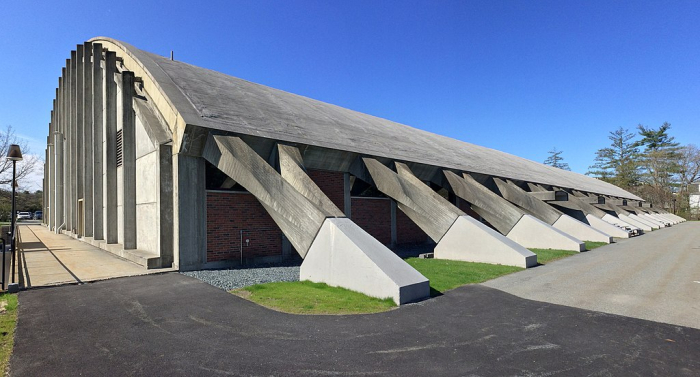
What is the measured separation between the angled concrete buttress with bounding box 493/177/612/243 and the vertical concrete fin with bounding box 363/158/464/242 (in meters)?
7.92

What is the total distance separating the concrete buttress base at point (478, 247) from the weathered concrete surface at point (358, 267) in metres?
5.12

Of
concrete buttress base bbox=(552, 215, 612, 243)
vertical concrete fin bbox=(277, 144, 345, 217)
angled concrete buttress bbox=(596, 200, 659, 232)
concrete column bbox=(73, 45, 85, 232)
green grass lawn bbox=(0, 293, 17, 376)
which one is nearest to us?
green grass lawn bbox=(0, 293, 17, 376)

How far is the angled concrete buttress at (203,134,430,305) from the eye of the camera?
6.98 m

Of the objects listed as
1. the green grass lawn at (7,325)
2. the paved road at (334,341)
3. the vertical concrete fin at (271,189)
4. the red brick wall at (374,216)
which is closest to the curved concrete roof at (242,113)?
the vertical concrete fin at (271,189)

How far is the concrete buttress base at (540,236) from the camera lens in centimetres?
Result: 1496

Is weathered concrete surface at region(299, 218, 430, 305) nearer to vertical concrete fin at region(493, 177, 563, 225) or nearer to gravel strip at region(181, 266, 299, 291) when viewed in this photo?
gravel strip at region(181, 266, 299, 291)

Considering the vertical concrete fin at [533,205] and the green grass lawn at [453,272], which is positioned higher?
the vertical concrete fin at [533,205]

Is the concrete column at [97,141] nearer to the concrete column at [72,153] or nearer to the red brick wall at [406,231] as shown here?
the concrete column at [72,153]

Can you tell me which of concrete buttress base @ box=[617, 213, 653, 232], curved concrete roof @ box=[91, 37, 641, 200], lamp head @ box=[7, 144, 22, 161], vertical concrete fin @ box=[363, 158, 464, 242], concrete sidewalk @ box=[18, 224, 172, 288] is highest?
curved concrete roof @ box=[91, 37, 641, 200]

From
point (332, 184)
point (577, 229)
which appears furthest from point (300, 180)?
point (577, 229)

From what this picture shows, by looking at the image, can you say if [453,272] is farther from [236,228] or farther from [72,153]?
[72,153]

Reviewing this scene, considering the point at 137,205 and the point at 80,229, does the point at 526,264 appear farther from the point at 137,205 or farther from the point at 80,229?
the point at 80,229

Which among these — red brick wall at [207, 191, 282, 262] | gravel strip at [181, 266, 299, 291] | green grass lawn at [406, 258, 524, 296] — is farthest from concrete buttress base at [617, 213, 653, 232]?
gravel strip at [181, 266, 299, 291]

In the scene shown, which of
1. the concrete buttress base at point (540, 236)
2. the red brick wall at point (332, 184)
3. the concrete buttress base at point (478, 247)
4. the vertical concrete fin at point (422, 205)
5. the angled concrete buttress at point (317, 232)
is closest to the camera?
the angled concrete buttress at point (317, 232)
